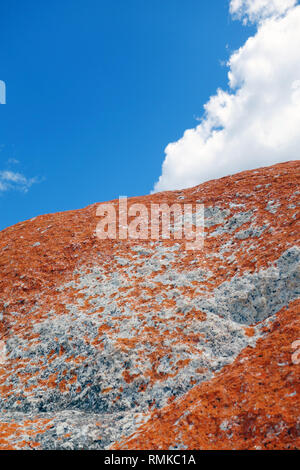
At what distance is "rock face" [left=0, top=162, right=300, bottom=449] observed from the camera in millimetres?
8914

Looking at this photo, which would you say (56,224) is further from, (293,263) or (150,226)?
(293,263)

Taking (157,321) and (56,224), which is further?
(56,224)

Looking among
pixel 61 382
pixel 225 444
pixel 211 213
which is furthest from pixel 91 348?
pixel 211 213

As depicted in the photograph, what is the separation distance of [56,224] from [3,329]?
35.6 feet

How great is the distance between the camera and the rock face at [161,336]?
8.91 m

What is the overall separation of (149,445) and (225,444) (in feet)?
7.33

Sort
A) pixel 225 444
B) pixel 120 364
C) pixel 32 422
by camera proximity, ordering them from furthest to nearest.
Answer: pixel 120 364, pixel 32 422, pixel 225 444

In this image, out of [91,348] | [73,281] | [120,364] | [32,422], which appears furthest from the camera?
[73,281]

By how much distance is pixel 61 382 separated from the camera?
12742 millimetres

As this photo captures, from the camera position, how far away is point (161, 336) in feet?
43.5

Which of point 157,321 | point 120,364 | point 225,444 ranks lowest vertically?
point 225,444

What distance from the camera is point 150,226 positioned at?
76.4ft

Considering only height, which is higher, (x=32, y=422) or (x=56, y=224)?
(x=56, y=224)
